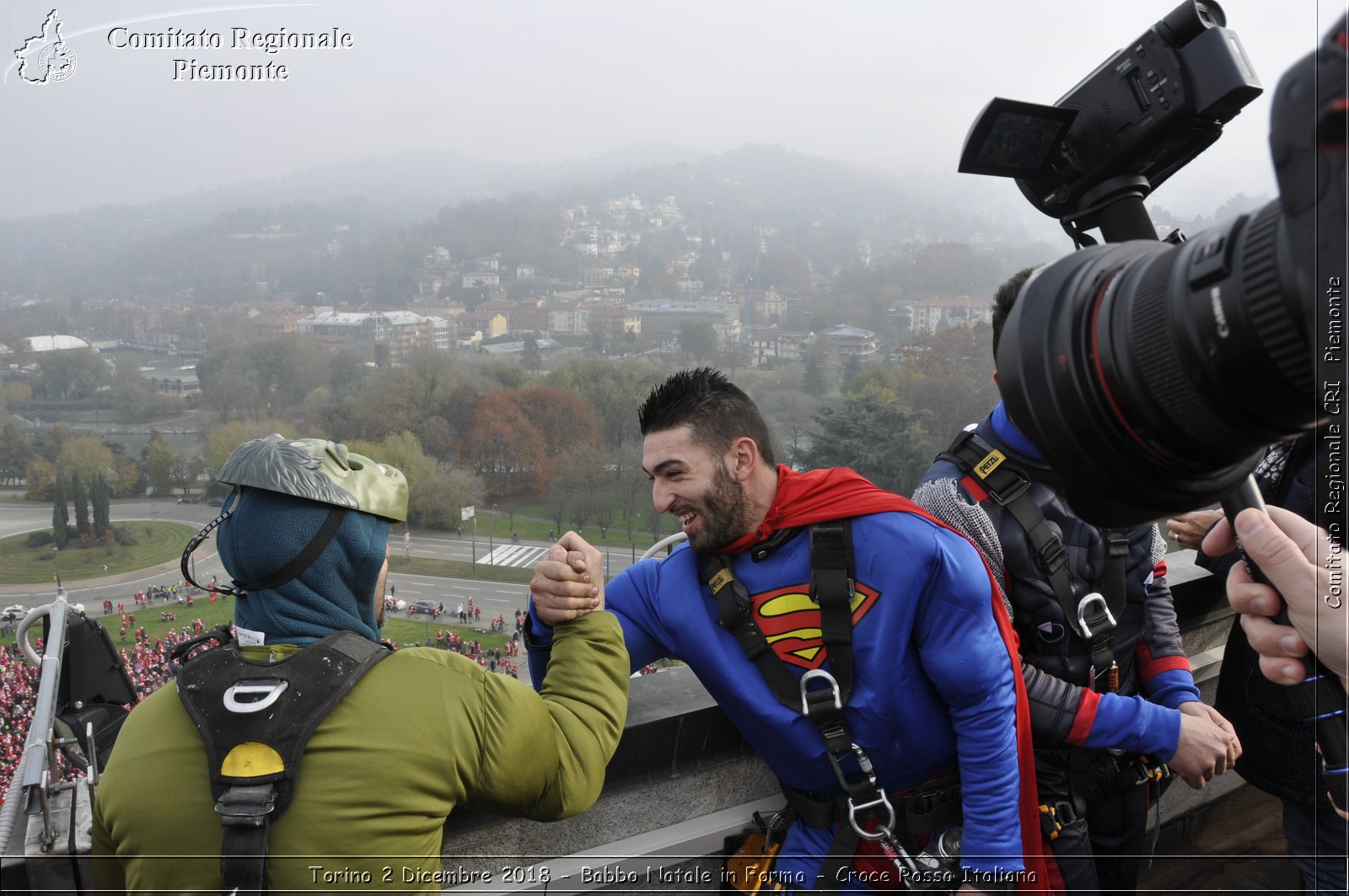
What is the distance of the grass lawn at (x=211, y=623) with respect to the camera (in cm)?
3070

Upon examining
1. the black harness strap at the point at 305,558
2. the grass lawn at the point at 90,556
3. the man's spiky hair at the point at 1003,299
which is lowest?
the grass lawn at the point at 90,556

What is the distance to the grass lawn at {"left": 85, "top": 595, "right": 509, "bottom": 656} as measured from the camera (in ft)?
101

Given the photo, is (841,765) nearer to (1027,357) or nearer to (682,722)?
(682,722)

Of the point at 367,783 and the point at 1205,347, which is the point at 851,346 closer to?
the point at 367,783

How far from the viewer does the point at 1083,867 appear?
1.87 m

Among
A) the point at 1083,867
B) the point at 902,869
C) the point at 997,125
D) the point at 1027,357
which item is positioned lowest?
the point at 1083,867

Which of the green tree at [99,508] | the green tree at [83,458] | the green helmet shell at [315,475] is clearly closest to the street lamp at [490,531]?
the green tree at [99,508]

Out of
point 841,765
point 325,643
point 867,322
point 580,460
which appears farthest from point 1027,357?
point 867,322

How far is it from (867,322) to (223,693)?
229 feet

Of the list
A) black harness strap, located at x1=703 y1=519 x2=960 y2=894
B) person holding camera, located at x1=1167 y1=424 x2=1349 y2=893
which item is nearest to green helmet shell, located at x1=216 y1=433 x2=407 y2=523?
black harness strap, located at x1=703 y1=519 x2=960 y2=894

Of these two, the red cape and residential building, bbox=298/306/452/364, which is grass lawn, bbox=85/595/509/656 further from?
the red cape

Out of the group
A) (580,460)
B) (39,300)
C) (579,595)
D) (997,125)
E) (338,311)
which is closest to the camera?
(997,125)

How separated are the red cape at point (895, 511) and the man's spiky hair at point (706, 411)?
0.16 m

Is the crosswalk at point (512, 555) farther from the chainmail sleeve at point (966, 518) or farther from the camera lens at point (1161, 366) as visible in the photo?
the camera lens at point (1161, 366)
